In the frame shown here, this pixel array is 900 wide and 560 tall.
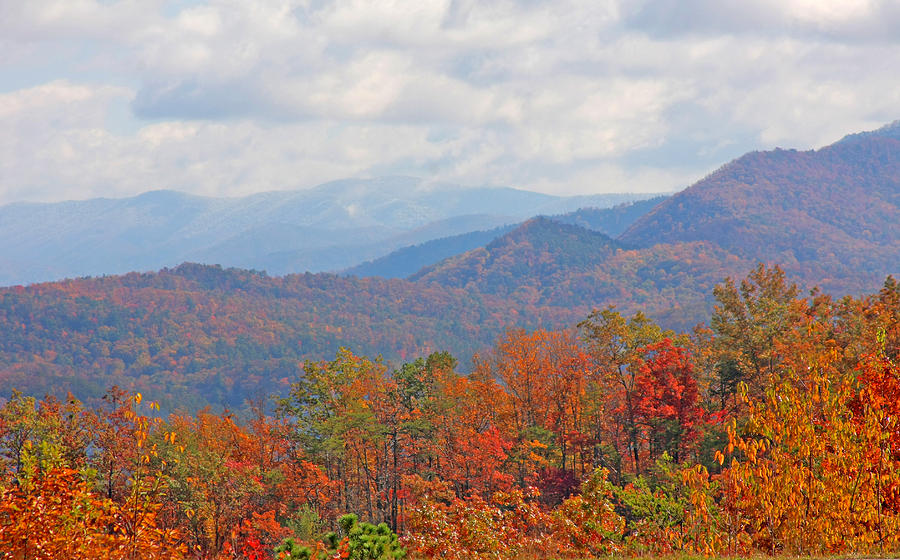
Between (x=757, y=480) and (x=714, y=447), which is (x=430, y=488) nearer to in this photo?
(x=714, y=447)

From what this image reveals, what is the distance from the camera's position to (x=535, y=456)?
136 feet

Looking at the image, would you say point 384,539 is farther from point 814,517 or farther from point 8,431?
point 8,431

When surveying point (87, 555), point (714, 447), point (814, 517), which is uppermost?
point (87, 555)

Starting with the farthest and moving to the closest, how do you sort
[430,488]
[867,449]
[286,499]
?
[286,499]
[430,488]
[867,449]

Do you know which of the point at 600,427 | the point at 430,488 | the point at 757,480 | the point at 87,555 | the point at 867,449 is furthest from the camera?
the point at 600,427

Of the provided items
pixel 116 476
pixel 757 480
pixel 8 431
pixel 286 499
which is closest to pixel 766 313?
pixel 757 480

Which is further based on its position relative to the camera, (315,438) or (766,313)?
(315,438)

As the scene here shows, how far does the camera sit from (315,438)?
44938 mm

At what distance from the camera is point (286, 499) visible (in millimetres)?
44812

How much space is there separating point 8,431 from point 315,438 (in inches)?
676

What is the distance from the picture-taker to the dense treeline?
15.0 m

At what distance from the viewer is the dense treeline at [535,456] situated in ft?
49.3

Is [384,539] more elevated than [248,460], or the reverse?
[384,539]

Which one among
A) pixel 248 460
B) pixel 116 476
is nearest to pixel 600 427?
pixel 248 460
